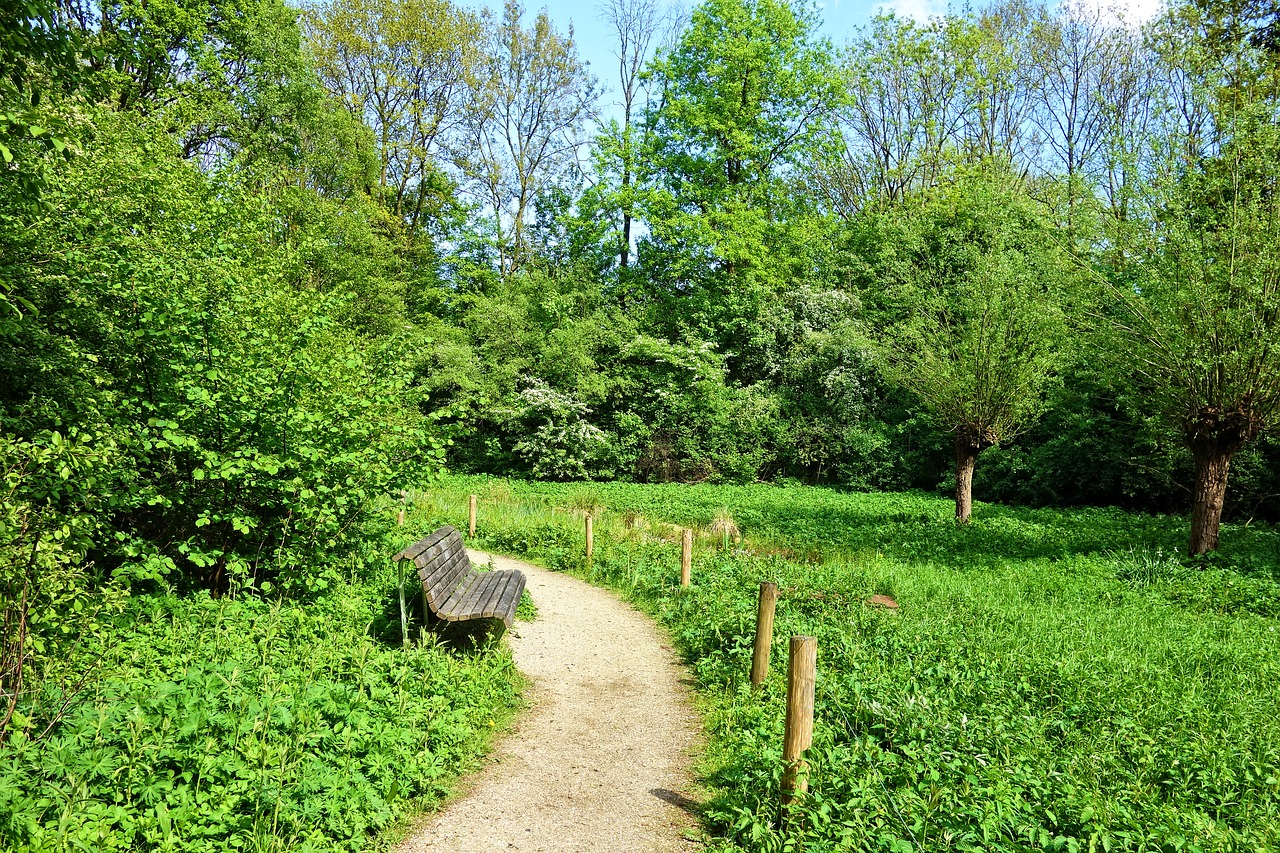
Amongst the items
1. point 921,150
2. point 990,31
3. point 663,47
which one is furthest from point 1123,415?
point 663,47

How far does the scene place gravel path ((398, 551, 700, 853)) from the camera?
4.27 metres

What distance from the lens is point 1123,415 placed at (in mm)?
21703

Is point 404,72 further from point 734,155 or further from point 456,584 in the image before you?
point 456,584

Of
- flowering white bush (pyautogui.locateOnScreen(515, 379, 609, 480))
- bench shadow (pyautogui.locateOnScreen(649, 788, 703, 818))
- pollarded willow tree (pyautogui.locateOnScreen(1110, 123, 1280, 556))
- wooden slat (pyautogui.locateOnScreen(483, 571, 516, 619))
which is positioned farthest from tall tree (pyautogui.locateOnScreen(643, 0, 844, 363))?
bench shadow (pyautogui.locateOnScreen(649, 788, 703, 818))

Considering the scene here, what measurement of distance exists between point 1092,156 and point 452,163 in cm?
2763

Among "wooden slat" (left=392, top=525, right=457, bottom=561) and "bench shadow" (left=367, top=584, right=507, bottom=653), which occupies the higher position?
"wooden slat" (left=392, top=525, right=457, bottom=561)

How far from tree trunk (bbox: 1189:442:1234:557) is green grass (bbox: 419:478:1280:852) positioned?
1.59 ft

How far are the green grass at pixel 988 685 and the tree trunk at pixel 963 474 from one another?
2.83 metres

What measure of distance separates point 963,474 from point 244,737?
16267 mm

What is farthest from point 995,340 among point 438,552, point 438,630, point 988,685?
point 438,630

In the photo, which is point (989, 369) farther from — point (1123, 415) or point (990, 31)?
point (990, 31)

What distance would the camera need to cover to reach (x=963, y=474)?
55.8ft

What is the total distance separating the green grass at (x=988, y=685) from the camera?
400 centimetres

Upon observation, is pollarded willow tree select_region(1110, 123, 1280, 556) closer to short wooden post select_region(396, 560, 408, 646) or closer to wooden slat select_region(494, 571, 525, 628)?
wooden slat select_region(494, 571, 525, 628)
